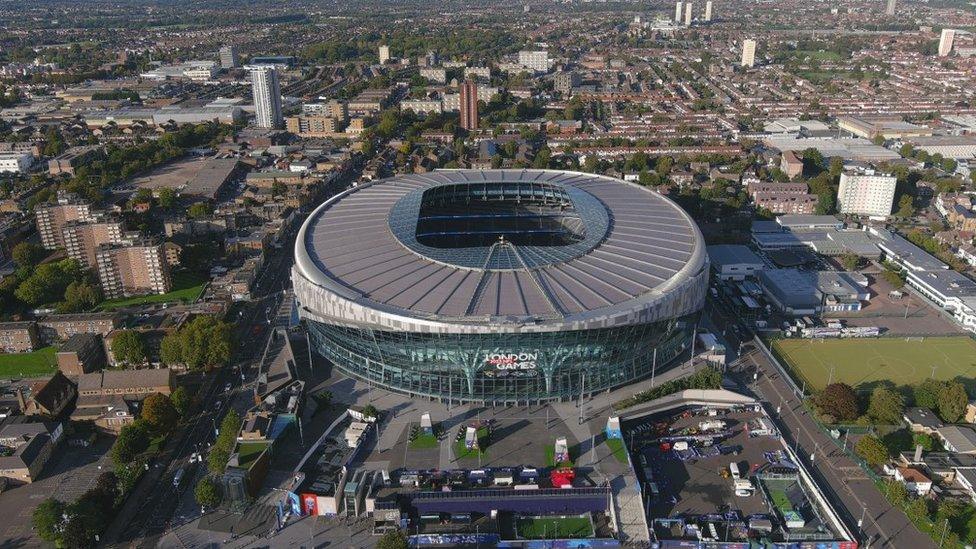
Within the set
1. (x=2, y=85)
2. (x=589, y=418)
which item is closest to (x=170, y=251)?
(x=589, y=418)

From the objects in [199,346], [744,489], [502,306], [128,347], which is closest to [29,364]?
[128,347]

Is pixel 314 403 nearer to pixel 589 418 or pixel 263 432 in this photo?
pixel 263 432

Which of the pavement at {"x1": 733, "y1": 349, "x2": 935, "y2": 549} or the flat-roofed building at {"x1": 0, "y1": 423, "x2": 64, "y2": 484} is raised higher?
the flat-roofed building at {"x1": 0, "y1": 423, "x2": 64, "y2": 484}

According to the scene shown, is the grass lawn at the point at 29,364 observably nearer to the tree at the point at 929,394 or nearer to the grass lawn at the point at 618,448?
the grass lawn at the point at 618,448

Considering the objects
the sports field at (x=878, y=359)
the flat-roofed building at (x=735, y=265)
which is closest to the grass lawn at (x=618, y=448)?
the sports field at (x=878, y=359)

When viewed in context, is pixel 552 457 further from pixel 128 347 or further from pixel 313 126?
pixel 313 126

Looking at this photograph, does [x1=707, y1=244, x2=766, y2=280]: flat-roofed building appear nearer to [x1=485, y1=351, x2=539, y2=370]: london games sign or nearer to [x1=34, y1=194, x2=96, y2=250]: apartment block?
[x1=485, y1=351, x2=539, y2=370]: london games sign

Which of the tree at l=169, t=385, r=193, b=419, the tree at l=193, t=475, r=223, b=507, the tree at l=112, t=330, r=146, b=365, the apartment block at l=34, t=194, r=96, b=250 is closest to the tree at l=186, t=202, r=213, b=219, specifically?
the apartment block at l=34, t=194, r=96, b=250
